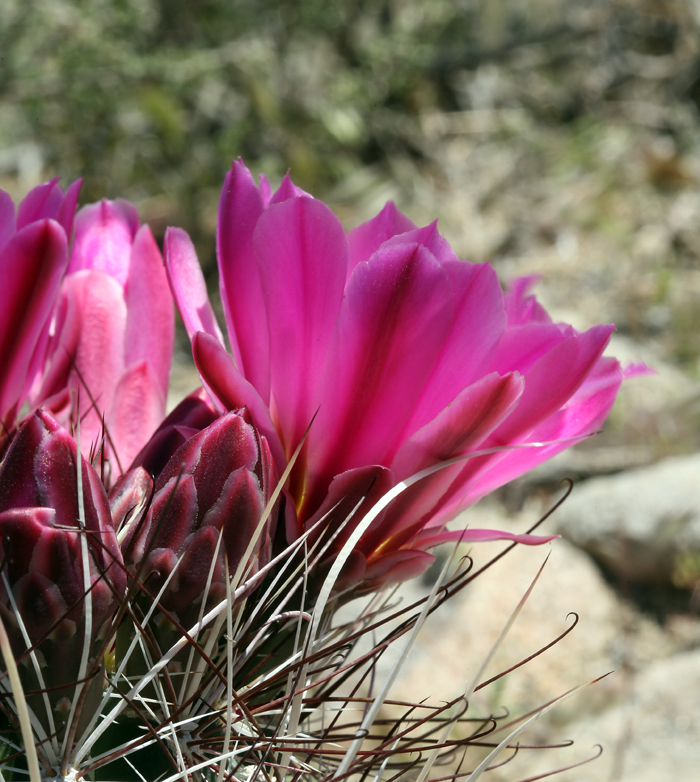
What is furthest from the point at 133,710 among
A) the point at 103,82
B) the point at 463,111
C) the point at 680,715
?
the point at 463,111

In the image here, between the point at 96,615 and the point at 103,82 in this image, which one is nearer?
the point at 96,615

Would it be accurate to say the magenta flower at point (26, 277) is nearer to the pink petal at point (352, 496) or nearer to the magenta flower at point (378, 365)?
the magenta flower at point (378, 365)

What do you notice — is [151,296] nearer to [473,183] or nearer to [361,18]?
[473,183]

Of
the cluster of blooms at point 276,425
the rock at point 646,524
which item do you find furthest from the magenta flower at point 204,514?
the rock at point 646,524

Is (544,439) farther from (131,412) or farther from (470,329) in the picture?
(131,412)

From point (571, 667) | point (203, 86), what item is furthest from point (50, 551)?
point (203, 86)

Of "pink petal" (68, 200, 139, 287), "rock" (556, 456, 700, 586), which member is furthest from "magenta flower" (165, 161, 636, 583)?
"rock" (556, 456, 700, 586)
